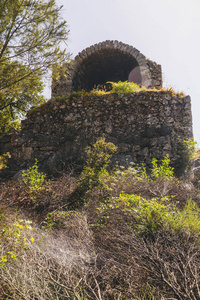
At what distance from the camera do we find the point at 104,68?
418 inches

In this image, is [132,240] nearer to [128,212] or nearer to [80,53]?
[128,212]

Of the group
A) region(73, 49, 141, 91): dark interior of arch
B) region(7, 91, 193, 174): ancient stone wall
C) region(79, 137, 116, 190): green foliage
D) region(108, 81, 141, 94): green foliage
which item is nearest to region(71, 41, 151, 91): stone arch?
region(73, 49, 141, 91): dark interior of arch

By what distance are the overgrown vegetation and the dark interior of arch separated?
6942 mm

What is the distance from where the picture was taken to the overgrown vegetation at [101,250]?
166 centimetres

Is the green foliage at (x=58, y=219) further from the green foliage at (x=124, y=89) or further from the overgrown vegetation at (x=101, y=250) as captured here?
the green foliage at (x=124, y=89)

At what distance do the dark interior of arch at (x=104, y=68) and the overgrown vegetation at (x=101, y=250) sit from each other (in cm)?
694

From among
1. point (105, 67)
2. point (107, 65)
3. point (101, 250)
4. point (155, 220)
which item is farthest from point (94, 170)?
point (105, 67)

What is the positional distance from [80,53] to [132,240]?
343 inches

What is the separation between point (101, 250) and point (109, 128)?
4.69 metres

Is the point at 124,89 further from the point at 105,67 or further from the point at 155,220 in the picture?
the point at 155,220

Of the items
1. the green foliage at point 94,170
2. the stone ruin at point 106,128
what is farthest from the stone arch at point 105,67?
the green foliage at point 94,170

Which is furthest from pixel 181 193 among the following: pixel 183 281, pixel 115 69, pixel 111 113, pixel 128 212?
pixel 115 69

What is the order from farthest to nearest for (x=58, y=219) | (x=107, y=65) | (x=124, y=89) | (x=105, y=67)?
(x=105, y=67), (x=107, y=65), (x=124, y=89), (x=58, y=219)

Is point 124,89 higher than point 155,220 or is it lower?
higher
